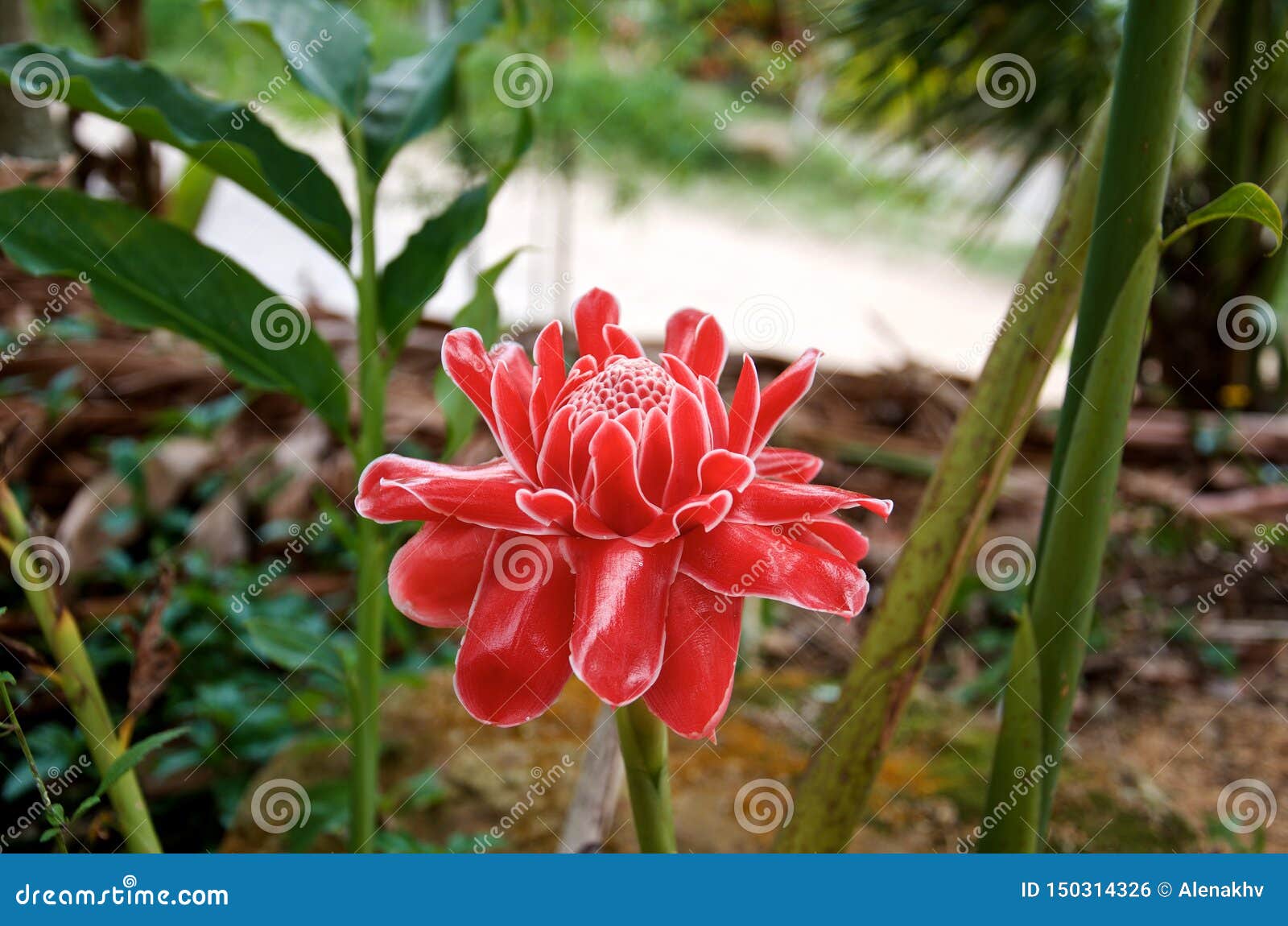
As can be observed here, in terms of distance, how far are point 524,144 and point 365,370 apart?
0.15 meters

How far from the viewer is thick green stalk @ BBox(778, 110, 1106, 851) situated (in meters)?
0.40

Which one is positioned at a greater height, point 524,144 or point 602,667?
point 524,144

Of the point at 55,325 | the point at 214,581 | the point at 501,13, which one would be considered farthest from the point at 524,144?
the point at 55,325

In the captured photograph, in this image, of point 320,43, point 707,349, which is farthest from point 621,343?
point 320,43

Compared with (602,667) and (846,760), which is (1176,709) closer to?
(846,760)

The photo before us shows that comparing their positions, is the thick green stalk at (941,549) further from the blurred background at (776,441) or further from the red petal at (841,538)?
the red petal at (841,538)

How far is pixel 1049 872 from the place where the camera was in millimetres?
329

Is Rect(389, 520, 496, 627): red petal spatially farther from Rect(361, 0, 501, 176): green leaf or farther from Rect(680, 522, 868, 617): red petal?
Rect(361, 0, 501, 176): green leaf

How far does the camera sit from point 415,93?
1.79 ft

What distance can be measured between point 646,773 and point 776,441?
30.2 inches

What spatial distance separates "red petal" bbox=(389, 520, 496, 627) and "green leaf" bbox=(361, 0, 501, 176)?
294 mm

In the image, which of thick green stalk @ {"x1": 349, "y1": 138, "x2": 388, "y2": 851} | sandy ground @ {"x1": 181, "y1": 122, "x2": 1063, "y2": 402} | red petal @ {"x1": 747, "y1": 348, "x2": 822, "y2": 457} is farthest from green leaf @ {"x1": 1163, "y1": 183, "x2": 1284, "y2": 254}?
sandy ground @ {"x1": 181, "y1": 122, "x2": 1063, "y2": 402}

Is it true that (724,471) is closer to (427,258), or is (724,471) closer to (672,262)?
(427,258)

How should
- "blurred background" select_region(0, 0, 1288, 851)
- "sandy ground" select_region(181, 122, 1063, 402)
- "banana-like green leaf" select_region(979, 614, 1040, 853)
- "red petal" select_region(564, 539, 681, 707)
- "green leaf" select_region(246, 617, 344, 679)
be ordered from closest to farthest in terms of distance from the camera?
"red petal" select_region(564, 539, 681, 707)
"banana-like green leaf" select_region(979, 614, 1040, 853)
"green leaf" select_region(246, 617, 344, 679)
"blurred background" select_region(0, 0, 1288, 851)
"sandy ground" select_region(181, 122, 1063, 402)
